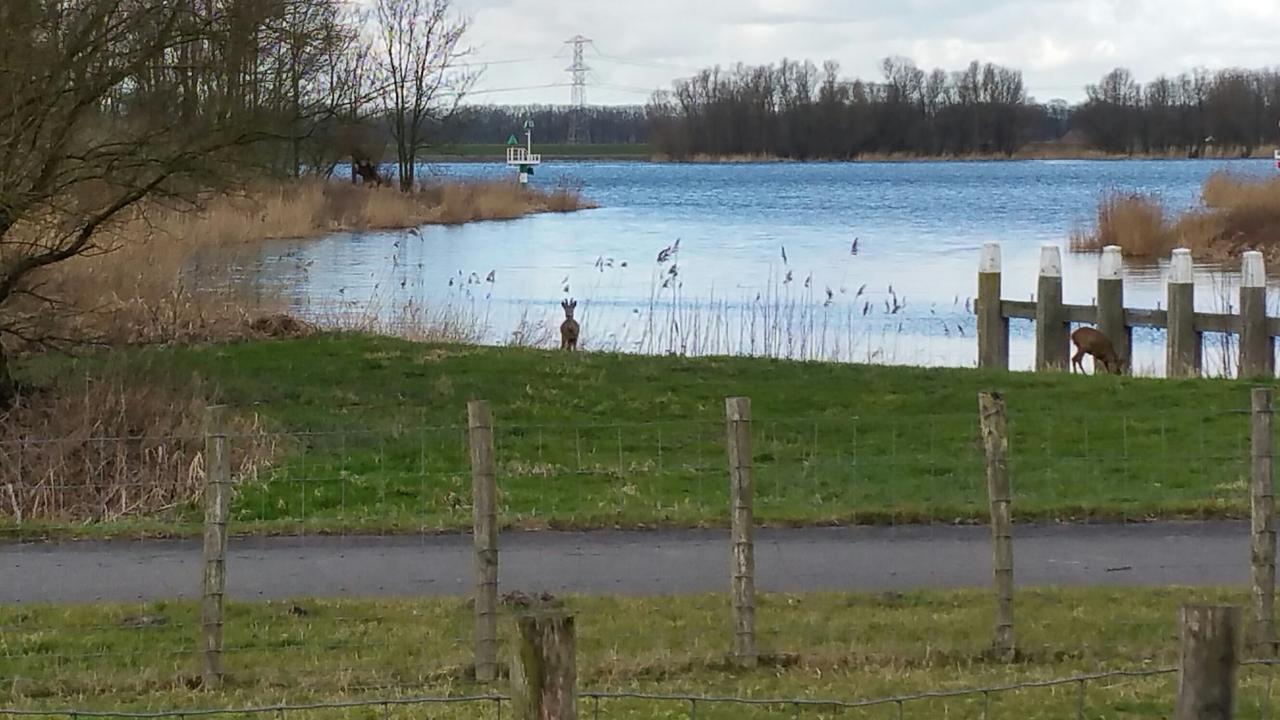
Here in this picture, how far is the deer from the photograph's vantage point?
1839 cm

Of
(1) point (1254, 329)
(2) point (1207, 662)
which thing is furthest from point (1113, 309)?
(2) point (1207, 662)

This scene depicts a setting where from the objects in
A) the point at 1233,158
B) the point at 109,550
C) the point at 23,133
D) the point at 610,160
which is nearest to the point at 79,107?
the point at 23,133

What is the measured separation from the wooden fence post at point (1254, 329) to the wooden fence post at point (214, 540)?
42.9 feet

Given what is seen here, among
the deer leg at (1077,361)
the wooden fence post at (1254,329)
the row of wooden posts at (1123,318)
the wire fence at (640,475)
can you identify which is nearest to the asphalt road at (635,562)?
the wire fence at (640,475)

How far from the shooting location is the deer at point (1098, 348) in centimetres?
1839

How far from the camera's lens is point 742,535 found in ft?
24.4

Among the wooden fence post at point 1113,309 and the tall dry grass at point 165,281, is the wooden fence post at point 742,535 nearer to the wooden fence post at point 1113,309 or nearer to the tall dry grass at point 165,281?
the tall dry grass at point 165,281

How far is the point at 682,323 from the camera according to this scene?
24984 mm

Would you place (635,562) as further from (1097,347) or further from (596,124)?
(596,124)

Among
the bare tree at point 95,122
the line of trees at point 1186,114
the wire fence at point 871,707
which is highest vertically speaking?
the line of trees at point 1186,114

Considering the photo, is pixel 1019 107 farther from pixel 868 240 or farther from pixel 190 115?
pixel 190 115

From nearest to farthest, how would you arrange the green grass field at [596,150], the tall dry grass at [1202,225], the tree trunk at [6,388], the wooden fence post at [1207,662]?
the wooden fence post at [1207,662], the tree trunk at [6,388], the tall dry grass at [1202,225], the green grass field at [596,150]

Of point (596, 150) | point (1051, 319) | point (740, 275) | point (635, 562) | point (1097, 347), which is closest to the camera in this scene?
point (635, 562)

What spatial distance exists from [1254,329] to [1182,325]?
0.87 m
